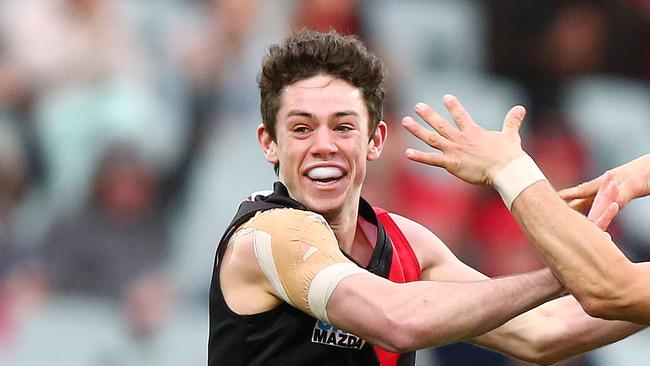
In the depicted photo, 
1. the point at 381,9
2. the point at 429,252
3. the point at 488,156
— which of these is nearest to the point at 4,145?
the point at 381,9

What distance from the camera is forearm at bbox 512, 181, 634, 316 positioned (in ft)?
14.5

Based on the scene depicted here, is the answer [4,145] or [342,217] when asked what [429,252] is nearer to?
[342,217]

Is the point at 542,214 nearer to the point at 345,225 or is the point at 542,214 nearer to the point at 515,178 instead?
the point at 515,178

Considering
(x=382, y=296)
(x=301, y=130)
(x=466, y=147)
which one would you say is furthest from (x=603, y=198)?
(x=301, y=130)

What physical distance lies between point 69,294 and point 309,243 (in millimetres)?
4733

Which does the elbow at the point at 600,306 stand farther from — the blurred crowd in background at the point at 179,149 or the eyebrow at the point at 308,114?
the blurred crowd in background at the point at 179,149

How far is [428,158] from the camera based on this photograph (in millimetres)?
4441

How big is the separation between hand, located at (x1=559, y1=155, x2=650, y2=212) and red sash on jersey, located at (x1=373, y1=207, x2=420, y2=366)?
0.69m

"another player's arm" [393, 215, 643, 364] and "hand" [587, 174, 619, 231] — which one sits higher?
"hand" [587, 174, 619, 231]

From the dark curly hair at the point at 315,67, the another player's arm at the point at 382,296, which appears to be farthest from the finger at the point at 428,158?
the dark curly hair at the point at 315,67

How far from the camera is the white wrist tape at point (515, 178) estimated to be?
452 cm

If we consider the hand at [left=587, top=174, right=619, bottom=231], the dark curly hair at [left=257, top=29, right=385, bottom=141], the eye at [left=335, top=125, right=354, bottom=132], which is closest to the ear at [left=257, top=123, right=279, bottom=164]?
the dark curly hair at [left=257, top=29, right=385, bottom=141]

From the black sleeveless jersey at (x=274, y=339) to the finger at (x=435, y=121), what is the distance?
2.18ft

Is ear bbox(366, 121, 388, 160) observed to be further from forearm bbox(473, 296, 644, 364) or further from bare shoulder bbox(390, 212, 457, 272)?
forearm bbox(473, 296, 644, 364)
